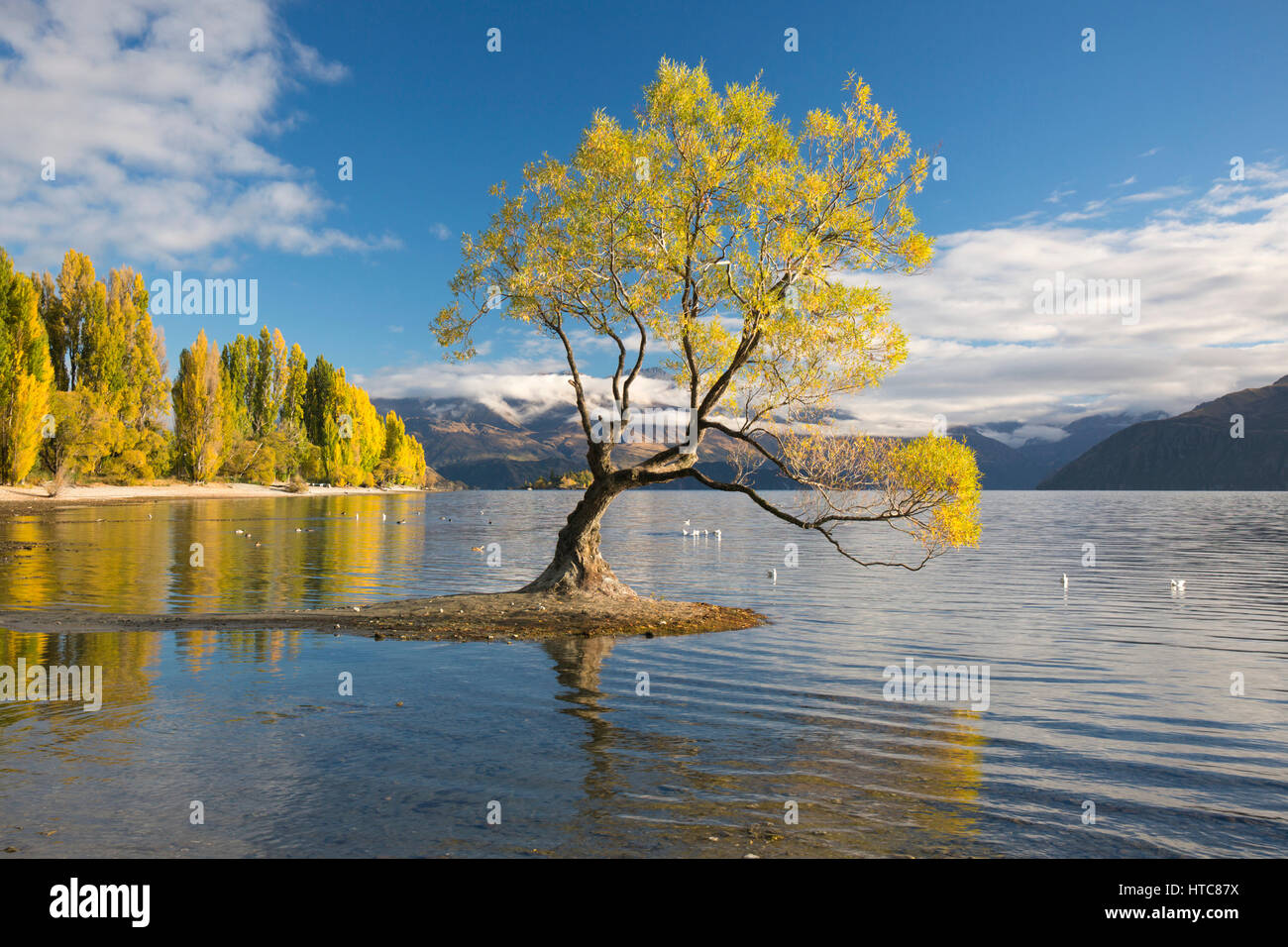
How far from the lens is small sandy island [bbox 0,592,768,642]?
2319 cm

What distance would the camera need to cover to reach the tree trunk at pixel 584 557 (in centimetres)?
2708

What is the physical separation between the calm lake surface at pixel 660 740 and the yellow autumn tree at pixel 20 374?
64.8 meters

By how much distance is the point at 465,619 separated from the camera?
25.2m

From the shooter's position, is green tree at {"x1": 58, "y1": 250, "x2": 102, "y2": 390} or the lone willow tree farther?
green tree at {"x1": 58, "y1": 250, "x2": 102, "y2": 390}

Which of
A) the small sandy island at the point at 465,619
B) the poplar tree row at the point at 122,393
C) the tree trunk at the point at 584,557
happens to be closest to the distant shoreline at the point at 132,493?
the poplar tree row at the point at 122,393

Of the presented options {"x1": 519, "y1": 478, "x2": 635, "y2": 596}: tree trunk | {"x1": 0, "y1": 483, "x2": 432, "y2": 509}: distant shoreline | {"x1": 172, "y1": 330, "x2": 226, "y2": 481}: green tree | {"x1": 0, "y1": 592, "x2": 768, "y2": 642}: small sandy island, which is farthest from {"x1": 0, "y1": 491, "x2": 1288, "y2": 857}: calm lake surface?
{"x1": 172, "y1": 330, "x2": 226, "y2": 481}: green tree

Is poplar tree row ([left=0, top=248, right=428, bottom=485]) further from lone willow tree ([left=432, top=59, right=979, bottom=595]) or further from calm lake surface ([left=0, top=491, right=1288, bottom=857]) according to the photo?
lone willow tree ([left=432, top=59, right=979, bottom=595])

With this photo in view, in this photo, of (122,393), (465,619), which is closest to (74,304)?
(122,393)

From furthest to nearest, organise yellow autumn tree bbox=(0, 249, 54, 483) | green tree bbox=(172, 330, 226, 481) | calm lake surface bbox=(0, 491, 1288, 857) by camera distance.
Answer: green tree bbox=(172, 330, 226, 481)
yellow autumn tree bbox=(0, 249, 54, 483)
calm lake surface bbox=(0, 491, 1288, 857)

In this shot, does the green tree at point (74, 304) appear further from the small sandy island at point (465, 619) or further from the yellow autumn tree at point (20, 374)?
the small sandy island at point (465, 619)

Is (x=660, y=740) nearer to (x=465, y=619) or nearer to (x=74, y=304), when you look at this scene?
(x=465, y=619)

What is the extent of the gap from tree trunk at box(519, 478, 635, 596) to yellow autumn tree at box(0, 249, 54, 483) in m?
82.1

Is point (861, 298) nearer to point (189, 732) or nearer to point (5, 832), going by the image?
point (189, 732)

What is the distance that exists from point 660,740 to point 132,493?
116 metres
